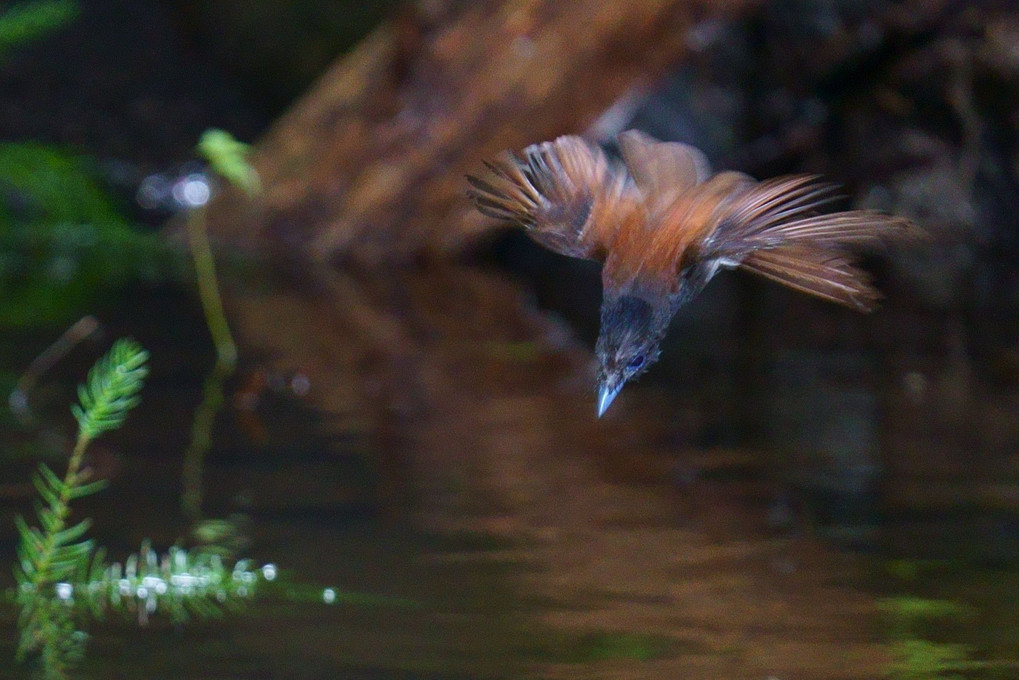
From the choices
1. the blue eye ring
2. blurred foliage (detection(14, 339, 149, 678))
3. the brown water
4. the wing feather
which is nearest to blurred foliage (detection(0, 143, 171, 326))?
the brown water

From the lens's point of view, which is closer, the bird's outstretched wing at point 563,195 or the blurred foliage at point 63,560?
the bird's outstretched wing at point 563,195

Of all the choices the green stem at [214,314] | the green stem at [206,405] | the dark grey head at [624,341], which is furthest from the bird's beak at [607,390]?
the green stem at [214,314]

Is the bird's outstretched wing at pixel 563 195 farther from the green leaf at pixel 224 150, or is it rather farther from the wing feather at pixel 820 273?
the green leaf at pixel 224 150

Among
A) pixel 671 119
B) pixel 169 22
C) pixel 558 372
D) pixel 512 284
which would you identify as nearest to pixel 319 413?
pixel 558 372

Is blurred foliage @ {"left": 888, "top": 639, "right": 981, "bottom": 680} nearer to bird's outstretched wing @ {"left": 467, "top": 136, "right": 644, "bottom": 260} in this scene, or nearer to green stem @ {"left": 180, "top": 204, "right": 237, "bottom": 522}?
bird's outstretched wing @ {"left": 467, "top": 136, "right": 644, "bottom": 260}

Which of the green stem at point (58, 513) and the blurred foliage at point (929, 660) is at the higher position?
the green stem at point (58, 513)

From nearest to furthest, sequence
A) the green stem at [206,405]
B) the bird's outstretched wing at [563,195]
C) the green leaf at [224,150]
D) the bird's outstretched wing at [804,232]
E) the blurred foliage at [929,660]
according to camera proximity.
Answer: the bird's outstretched wing at [804,232]
the bird's outstretched wing at [563,195]
the blurred foliage at [929,660]
the green stem at [206,405]
the green leaf at [224,150]

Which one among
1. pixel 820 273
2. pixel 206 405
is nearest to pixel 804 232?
pixel 820 273
